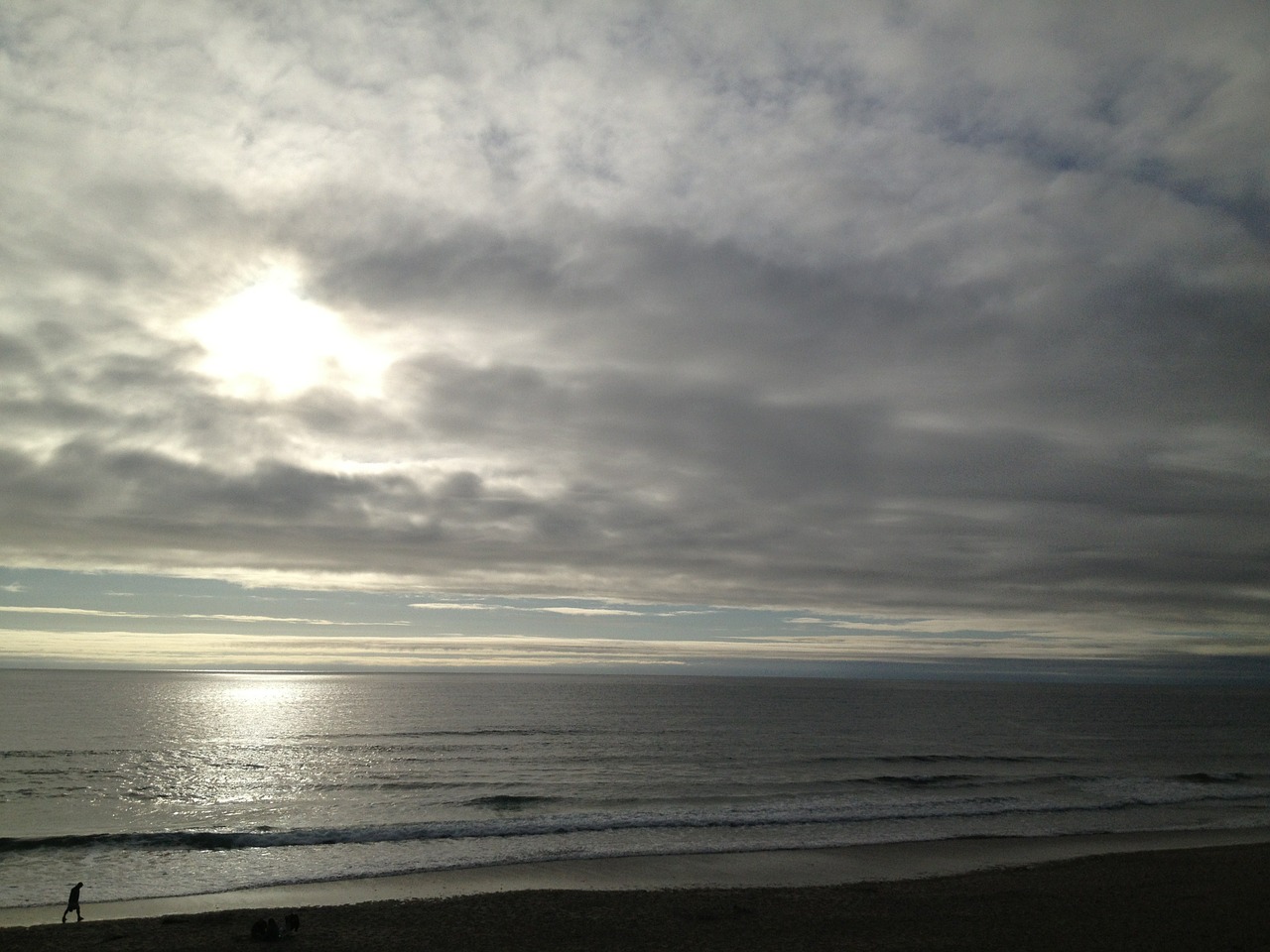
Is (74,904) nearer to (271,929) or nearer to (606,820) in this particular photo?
(271,929)

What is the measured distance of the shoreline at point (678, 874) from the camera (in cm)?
2053

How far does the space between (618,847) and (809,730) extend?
4783cm

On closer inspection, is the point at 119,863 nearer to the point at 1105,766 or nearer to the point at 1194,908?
the point at 1194,908

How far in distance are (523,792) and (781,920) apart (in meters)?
20.0

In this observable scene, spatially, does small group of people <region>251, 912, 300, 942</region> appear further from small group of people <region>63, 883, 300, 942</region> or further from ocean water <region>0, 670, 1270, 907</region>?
ocean water <region>0, 670, 1270, 907</region>

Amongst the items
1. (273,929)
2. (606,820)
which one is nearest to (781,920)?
(273,929)

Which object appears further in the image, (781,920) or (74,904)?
(781,920)

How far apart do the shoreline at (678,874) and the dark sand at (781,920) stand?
3.38ft

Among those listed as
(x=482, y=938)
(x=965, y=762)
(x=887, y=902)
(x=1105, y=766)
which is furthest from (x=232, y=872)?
(x=1105, y=766)

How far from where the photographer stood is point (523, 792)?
3653 centimetres

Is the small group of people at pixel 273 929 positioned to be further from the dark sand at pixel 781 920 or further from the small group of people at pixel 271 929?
the dark sand at pixel 781 920

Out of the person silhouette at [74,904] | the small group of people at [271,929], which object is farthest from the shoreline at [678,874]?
the small group of people at [271,929]

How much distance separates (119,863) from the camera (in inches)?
969

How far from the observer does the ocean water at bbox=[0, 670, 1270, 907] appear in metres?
26.2
